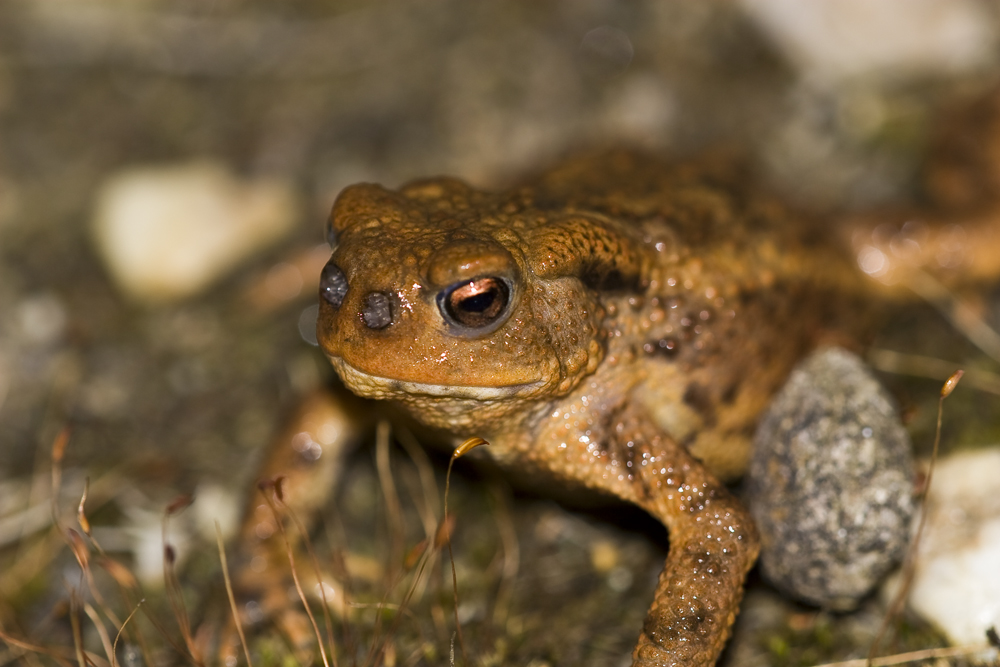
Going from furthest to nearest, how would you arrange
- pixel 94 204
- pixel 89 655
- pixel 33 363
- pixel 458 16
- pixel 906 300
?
pixel 458 16 < pixel 94 204 < pixel 33 363 < pixel 906 300 < pixel 89 655

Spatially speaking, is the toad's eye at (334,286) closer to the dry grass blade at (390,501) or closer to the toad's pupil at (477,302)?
the toad's pupil at (477,302)

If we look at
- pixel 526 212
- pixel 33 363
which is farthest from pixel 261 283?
pixel 526 212

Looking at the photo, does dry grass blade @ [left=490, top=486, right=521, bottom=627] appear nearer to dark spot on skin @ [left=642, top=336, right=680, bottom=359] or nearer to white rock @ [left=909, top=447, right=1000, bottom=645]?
dark spot on skin @ [left=642, top=336, right=680, bottom=359]

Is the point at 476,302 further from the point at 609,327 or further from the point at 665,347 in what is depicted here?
the point at 665,347

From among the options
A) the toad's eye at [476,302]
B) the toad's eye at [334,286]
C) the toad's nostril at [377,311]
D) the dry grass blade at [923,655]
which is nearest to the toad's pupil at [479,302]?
the toad's eye at [476,302]

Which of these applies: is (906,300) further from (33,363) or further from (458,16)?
(33,363)

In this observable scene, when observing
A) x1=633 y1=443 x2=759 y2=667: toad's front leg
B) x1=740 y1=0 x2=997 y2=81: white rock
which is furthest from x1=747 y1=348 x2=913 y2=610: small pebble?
x1=740 y1=0 x2=997 y2=81: white rock
